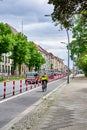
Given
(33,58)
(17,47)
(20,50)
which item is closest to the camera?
(20,50)

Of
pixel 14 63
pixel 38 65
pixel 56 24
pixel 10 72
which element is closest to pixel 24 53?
pixel 14 63

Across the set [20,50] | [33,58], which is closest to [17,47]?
[20,50]

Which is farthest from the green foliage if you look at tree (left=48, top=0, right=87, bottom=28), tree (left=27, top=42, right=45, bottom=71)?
tree (left=48, top=0, right=87, bottom=28)

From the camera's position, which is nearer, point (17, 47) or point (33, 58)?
point (17, 47)

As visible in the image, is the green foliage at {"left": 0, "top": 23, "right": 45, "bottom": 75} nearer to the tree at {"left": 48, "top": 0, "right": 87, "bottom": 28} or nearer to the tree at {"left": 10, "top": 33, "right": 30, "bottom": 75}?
the tree at {"left": 10, "top": 33, "right": 30, "bottom": 75}

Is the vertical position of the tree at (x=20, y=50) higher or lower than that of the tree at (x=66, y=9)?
higher

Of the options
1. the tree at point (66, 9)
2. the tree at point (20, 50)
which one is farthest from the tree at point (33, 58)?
the tree at point (66, 9)

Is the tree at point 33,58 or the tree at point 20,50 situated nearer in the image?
the tree at point 20,50

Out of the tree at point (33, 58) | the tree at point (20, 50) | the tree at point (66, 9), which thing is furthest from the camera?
the tree at point (33, 58)

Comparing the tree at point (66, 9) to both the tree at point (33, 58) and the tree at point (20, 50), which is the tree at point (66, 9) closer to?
the tree at point (20, 50)

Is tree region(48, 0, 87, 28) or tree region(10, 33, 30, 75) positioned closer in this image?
tree region(48, 0, 87, 28)

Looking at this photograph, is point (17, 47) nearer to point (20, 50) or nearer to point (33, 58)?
point (20, 50)

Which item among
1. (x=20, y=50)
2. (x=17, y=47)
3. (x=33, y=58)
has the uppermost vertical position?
(x=17, y=47)

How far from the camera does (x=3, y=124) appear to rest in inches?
534
